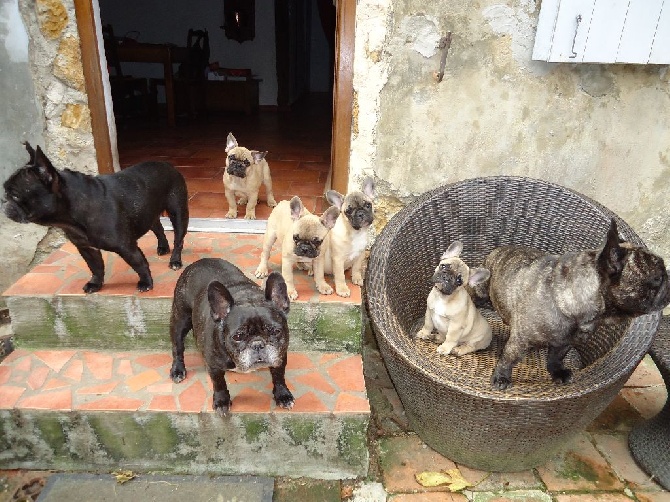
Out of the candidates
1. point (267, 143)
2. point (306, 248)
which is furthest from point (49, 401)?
point (267, 143)

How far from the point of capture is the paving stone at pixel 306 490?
296cm

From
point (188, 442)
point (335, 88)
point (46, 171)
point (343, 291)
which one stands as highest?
point (335, 88)

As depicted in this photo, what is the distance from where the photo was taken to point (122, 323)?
11.6ft

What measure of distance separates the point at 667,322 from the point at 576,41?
6.76 feet

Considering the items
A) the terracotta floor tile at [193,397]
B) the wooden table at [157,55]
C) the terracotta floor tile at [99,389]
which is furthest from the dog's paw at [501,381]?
the wooden table at [157,55]

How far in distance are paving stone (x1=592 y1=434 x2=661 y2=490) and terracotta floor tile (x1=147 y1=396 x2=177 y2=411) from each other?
9.32ft

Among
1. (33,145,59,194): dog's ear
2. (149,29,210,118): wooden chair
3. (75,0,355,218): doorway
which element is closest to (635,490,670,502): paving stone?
(75,0,355,218): doorway

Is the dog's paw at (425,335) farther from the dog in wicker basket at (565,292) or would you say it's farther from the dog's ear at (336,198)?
the dog's ear at (336,198)

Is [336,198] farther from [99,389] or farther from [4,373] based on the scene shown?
[4,373]

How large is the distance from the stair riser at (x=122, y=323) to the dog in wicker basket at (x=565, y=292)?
104cm

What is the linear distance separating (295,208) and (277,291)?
0.99 m

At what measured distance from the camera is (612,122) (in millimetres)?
4027

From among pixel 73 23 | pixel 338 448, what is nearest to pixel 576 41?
pixel 338 448

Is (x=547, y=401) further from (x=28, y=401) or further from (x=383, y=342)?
(x=28, y=401)
